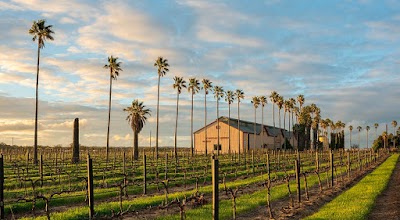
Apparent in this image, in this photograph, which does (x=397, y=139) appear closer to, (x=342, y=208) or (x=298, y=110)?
(x=298, y=110)

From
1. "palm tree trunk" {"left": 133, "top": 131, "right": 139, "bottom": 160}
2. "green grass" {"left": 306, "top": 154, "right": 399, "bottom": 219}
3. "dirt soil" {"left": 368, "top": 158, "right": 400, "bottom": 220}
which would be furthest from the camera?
"palm tree trunk" {"left": 133, "top": 131, "right": 139, "bottom": 160}

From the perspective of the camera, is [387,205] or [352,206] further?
[387,205]

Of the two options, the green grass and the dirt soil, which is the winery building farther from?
the green grass

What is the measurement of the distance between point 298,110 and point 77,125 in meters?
97.8

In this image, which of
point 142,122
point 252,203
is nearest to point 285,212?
point 252,203

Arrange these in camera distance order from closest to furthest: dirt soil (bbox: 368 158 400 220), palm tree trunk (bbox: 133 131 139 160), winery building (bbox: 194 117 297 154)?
dirt soil (bbox: 368 158 400 220)
palm tree trunk (bbox: 133 131 139 160)
winery building (bbox: 194 117 297 154)

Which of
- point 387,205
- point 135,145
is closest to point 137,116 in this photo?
point 135,145

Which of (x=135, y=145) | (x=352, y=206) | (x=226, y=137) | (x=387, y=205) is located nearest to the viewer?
(x=352, y=206)

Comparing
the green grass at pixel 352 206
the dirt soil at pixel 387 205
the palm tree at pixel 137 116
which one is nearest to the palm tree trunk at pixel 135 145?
the palm tree at pixel 137 116

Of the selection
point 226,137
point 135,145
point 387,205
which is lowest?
point 387,205

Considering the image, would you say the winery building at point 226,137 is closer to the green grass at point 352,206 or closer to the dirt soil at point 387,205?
the dirt soil at point 387,205

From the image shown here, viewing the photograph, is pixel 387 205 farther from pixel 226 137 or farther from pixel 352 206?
pixel 226 137

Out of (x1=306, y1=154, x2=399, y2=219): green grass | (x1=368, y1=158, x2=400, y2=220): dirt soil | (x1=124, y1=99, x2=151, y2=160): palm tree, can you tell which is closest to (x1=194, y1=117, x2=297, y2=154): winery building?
(x1=124, y1=99, x2=151, y2=160): palm tree

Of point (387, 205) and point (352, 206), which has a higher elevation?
point (352, 206)
